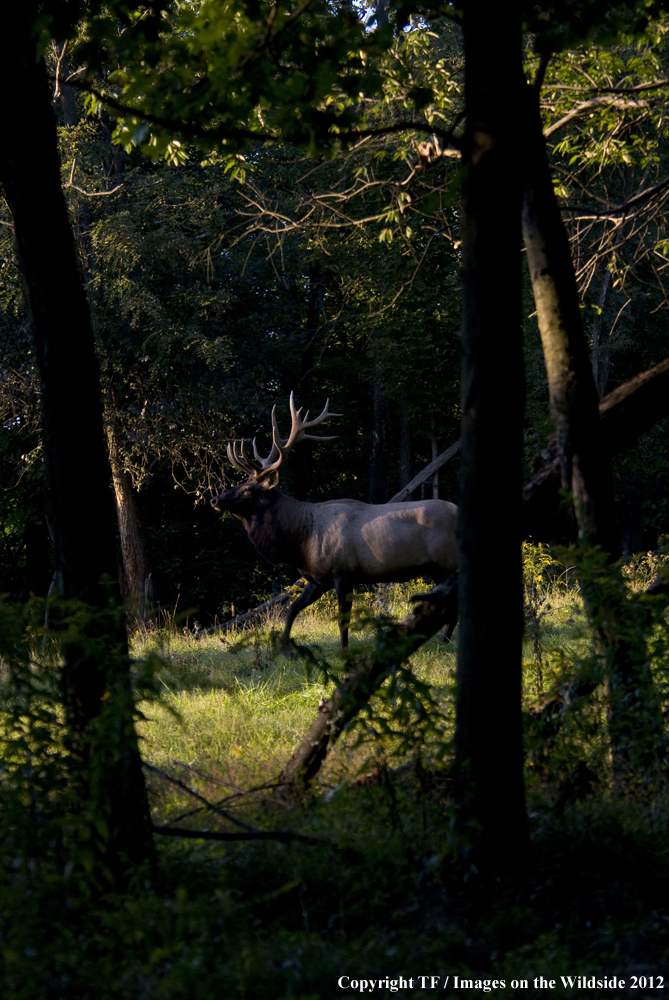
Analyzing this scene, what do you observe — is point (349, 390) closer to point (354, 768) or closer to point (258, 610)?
point (258, 610)

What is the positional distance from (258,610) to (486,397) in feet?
43.1

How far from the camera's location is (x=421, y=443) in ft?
101

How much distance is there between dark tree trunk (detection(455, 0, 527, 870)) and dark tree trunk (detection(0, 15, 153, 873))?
143cm

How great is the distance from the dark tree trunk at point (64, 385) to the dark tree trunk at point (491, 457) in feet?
4.69

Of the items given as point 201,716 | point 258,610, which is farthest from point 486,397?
point 258,610

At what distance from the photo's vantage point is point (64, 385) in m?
4.26

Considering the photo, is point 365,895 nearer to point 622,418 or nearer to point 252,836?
point 252,836

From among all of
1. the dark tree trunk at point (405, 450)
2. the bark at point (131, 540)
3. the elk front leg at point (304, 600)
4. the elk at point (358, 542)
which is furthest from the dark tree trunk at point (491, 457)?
the dark tree trunk at point (405, 450)

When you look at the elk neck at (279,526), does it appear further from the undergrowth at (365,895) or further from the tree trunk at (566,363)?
the tree trunk at (566,363)

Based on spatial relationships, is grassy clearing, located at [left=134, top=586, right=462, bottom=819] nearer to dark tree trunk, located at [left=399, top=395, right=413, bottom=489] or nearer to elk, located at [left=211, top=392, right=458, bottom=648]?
elk, located at [left=211, top=392, right=458, bottom=648]

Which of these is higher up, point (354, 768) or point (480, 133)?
point (480, 133)

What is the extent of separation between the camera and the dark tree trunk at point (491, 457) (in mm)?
3998

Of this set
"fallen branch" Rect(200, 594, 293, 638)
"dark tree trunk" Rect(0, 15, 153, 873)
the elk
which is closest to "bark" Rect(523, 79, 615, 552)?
"dark tree trunk" Rect(0, 15, 153, 873)

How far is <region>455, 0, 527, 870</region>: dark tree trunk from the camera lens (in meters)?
4.00
